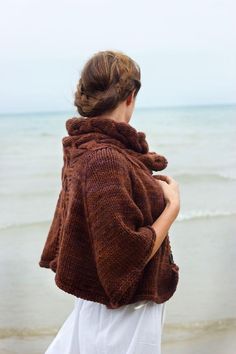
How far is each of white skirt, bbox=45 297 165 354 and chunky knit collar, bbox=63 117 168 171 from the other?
0.38 meters

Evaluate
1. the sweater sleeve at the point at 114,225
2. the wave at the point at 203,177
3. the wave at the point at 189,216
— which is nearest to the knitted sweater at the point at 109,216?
the sweater sleeve at the point at 114,225

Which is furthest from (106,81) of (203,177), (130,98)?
(203,177)

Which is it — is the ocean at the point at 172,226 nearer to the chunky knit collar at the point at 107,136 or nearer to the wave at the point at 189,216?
the wave at the point at 189,216

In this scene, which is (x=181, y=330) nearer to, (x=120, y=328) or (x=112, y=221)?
(x=120, y=328)

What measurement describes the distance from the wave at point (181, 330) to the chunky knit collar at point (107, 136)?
149 centimetres

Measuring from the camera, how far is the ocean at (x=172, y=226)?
3012 mm

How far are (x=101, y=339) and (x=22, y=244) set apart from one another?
294 cm

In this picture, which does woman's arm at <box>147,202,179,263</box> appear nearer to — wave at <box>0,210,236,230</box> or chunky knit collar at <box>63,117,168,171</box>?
chunky knit collar at <box>63,117,168,171</box>

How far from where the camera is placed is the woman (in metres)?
1.37

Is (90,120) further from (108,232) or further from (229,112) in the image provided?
(229,112)

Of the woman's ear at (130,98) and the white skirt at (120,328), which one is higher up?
the woman's ear at (130,98)

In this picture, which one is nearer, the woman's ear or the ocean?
the woman's ear

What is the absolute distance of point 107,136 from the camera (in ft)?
4.80

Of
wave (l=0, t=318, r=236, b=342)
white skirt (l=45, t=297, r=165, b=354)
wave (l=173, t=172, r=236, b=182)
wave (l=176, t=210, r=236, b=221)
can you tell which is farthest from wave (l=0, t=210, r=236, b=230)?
white skirt (l=45, t=297, r=165, b=354)
